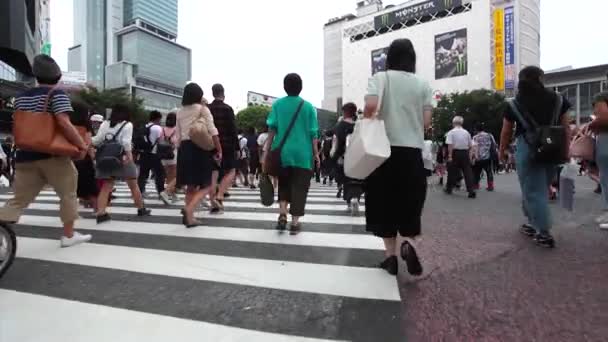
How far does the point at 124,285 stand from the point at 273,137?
2.19 metres

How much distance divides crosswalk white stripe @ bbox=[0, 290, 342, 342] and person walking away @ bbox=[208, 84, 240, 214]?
3504mm

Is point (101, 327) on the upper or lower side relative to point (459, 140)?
lower

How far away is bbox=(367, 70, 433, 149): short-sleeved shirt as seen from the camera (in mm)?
2674

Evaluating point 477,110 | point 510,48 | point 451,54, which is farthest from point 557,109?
point 451,54

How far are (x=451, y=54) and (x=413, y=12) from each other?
16.5 m

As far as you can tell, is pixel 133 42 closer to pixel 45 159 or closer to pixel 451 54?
pixel 451 54

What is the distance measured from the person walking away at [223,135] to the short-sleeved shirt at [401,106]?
3396 mm

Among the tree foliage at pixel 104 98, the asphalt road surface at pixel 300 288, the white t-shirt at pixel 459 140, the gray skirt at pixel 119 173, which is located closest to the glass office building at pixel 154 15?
the tree foliage at pixel 104 98

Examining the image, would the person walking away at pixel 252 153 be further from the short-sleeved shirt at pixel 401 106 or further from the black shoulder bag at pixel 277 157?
the short-sleeved shirt at pixel 401 106

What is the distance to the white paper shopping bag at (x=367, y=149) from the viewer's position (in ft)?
7.91

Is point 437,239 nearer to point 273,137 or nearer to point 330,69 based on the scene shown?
point 273,137

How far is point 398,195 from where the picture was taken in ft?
8.70

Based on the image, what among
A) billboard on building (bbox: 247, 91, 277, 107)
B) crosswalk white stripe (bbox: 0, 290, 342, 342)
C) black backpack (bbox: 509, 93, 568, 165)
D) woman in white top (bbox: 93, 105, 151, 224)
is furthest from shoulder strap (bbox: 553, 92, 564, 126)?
billboard on building (bbox: 247, 91, 277, 107)

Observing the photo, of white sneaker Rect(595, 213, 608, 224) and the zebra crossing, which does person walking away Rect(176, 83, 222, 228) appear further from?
white sneaker Rect(595, 213, 608, 224)
